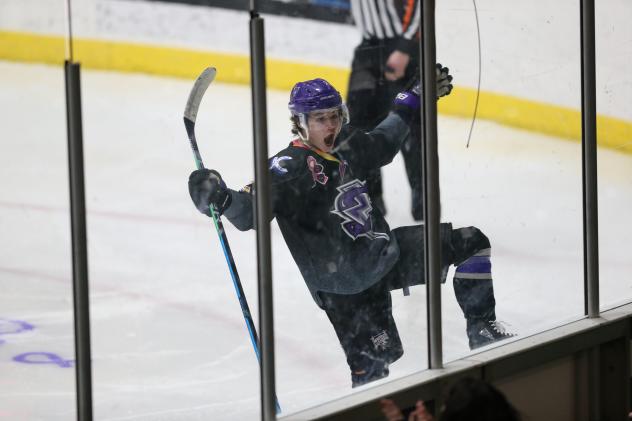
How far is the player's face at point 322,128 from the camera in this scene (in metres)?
2.91

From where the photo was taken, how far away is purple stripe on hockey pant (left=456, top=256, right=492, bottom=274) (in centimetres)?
320

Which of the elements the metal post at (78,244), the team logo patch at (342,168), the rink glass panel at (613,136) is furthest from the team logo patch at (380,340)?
the rink glass panel at (613,136)

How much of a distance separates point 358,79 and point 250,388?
3.23 feet

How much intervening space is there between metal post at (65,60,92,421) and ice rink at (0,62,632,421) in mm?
252

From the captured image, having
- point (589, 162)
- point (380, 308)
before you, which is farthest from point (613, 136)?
point (380, 308)

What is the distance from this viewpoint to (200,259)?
336cm

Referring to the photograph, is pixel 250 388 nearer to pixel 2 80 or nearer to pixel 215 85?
pixel 215 85

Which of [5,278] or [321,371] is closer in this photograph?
[321,371]

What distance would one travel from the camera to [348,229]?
296 cm

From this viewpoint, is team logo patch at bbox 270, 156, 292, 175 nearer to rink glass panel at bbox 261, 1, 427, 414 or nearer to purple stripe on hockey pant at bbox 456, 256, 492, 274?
rink glass panel at bbox 261, 1, 427, 414

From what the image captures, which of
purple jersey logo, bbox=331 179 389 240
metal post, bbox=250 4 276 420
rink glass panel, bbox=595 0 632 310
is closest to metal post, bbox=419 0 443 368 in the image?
purple jersey logo, bbox=331 179 389 240

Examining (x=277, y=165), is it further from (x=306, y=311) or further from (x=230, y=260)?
(x=306, y=311)

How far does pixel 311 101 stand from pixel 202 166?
408mm

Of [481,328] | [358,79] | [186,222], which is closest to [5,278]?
[186,222]
